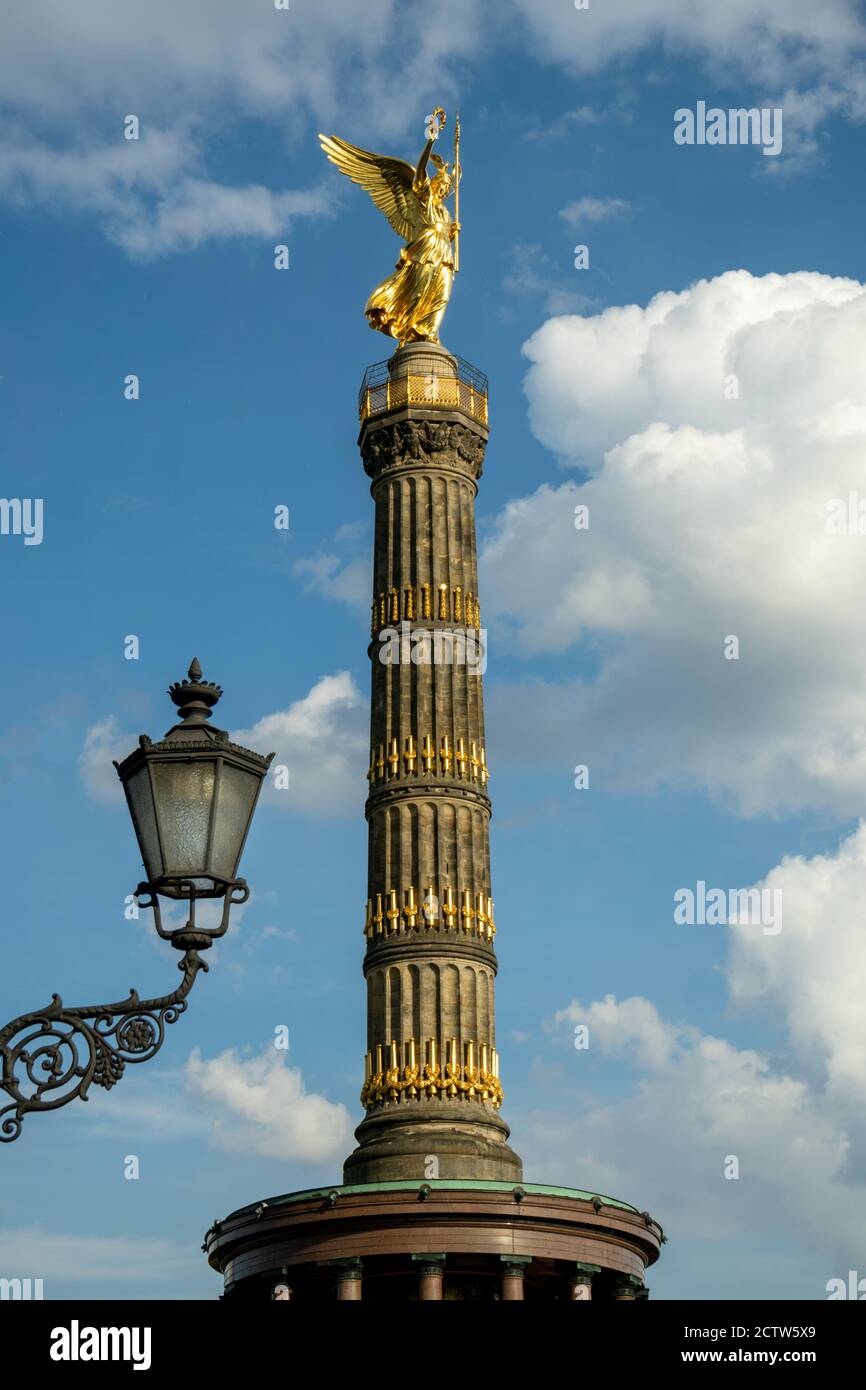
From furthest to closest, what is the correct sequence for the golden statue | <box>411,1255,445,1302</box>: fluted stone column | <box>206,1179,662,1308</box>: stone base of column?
the golden statue < <box>206,1179,662,1308</box>: stone base of column < <box>411,1255,445,1302</box>: fluted stone column

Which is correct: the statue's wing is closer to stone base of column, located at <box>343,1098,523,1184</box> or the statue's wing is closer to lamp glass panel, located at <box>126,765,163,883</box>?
stone base of column, located at <box>343,1098,523,1184</box>

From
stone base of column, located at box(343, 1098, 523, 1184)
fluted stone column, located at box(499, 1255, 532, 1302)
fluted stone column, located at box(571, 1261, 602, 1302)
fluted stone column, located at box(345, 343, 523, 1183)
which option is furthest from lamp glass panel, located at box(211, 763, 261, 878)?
fluted stone column, located at box(345, 343, 523, 1183)

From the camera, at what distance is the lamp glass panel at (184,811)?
1080 centimetres

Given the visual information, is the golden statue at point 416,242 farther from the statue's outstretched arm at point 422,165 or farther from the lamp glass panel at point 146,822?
the lamp glass panel at point 146,822

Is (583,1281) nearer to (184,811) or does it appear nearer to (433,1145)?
(433,1145)

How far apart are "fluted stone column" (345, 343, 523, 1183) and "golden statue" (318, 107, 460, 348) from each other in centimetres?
101

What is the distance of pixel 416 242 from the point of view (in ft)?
166

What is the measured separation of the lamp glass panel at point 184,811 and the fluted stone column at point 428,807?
3223 centimetres

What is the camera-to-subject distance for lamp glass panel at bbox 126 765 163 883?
35.5ft

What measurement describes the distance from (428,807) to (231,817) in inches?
1346
